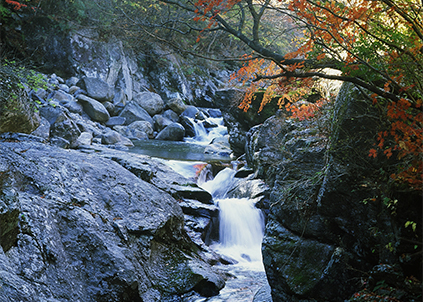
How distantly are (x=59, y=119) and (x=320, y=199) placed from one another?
8.41 metres

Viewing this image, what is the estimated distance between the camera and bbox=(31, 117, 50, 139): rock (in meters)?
8.05

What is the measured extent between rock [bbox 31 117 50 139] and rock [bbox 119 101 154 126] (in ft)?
28.0

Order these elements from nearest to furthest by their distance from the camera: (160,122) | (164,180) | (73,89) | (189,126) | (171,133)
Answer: (164,180) → (73,89) → (171,133) → (160,122) → (189,126)

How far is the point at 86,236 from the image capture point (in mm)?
3586

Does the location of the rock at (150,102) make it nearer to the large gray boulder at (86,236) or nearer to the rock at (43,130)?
the rock at (43,130)

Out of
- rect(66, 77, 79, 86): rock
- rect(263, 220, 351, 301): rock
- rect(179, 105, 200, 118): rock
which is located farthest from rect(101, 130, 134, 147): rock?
rect(263, 220, 351, 301): rock

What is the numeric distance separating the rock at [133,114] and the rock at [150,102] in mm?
1106

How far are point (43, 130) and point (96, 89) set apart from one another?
30.7 ft

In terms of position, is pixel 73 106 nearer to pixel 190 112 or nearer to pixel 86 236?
pixel 190 112

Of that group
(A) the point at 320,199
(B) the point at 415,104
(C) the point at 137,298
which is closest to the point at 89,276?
(C) the point at 137,298

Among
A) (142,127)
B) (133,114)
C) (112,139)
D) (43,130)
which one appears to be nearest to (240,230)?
(43,130)

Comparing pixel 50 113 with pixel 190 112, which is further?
pixel 190 112

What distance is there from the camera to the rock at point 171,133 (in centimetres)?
1697

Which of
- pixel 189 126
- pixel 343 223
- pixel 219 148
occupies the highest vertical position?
pixel 343 223
